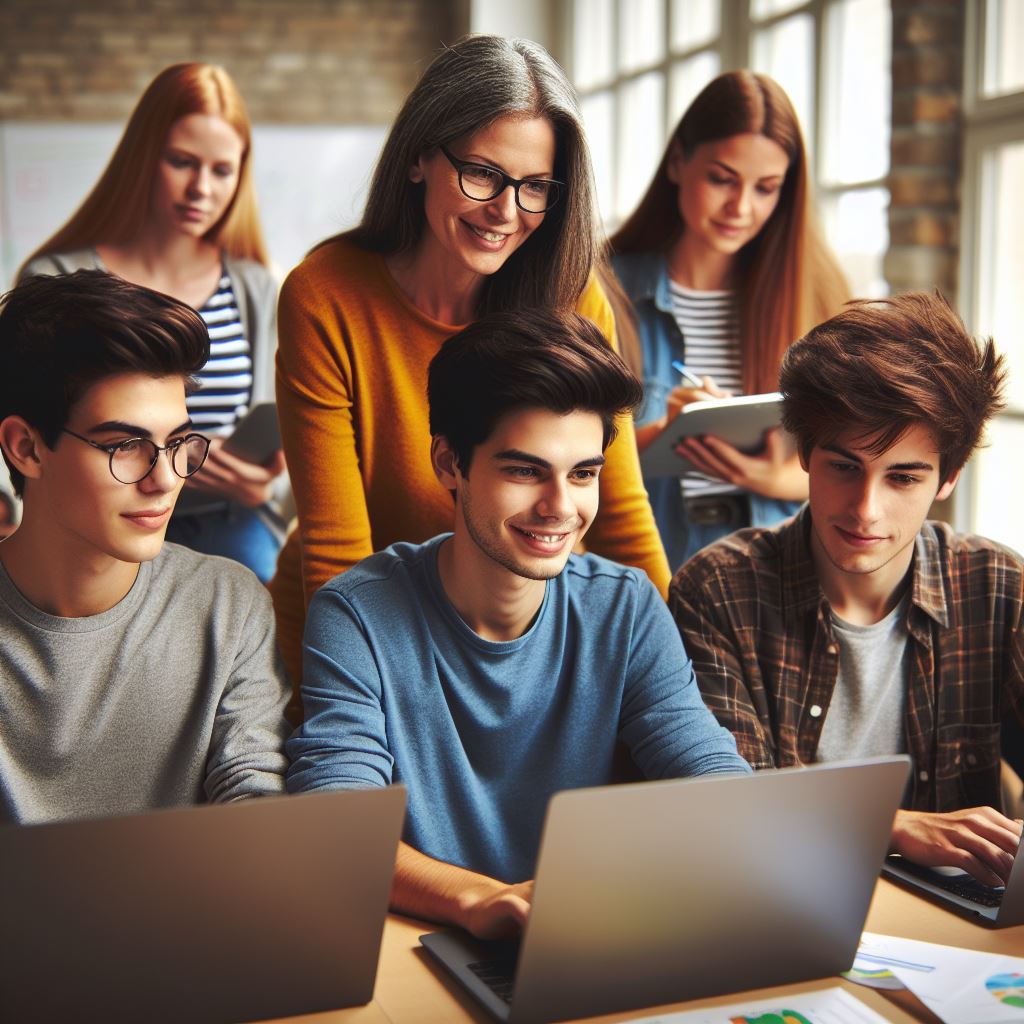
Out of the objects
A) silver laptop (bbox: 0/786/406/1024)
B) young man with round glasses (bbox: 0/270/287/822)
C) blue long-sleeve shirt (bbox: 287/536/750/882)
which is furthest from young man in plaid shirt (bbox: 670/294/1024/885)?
silver laptop (bbox: 0/786/406/1024)

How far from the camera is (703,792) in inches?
42.0

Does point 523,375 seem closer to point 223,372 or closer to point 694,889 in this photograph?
point 694,889

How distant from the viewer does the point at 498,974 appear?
1187 mm

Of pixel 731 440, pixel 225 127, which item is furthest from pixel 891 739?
pixel 225 127

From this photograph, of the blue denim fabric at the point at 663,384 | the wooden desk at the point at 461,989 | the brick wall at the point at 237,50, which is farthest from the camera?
the brick wall at the point at 237,50

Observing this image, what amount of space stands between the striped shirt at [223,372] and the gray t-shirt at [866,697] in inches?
54.2

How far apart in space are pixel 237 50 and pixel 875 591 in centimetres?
476

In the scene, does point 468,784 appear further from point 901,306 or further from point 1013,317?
point 1013,317

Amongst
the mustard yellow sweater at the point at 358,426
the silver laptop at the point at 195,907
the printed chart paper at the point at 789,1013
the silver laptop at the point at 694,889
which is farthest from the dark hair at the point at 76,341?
the printed chart paper at the point at 789,1013

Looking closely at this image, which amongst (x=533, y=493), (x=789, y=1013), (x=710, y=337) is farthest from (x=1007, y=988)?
(x=710, y=337)

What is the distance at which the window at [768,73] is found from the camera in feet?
11.0

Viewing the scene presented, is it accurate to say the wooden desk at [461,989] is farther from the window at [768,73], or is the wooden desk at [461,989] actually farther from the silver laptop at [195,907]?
the window at [768,73]

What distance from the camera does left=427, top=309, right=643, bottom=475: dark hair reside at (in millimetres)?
1510

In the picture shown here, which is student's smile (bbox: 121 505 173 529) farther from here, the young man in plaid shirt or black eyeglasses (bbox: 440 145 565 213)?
the young man in plaid shirt
